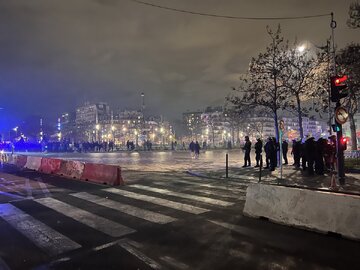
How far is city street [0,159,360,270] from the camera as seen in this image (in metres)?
5.35

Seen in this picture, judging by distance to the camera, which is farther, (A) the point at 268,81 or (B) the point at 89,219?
(A) the point at 268,81

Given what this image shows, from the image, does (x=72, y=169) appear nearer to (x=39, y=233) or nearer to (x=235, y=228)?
(x=39, y=233)

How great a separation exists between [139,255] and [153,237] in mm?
1011

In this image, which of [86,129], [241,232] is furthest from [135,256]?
[86,129]

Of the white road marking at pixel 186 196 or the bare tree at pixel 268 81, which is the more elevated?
the bare tree at pixel 268 81

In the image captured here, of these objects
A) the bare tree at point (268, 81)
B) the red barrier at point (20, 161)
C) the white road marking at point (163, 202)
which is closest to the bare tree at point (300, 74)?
the bare tree at point (268, 81)

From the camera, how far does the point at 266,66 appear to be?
24.4 meters

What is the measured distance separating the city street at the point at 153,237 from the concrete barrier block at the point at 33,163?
11088mm

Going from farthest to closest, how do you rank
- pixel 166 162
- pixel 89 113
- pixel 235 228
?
1. pixel 89 113
2. pixel 166 162
3. pixel 235 228

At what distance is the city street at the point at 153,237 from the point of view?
5352 mm

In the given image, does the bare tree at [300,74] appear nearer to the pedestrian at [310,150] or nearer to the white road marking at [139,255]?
the pedestrian at [310,150]

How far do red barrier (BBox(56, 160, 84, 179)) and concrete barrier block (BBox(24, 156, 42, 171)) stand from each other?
3.77 m

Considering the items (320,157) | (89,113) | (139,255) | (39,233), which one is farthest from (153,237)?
(89,113)

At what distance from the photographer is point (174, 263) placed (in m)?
5.27
